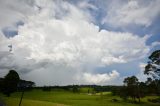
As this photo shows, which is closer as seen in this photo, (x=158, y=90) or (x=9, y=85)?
(x=158, y=90)

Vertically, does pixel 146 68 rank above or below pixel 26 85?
above

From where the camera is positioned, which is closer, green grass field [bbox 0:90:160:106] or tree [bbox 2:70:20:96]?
green grass field [bbox 0:90:160:106]

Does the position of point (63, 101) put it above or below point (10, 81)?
below

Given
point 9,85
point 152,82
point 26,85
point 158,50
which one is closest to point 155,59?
point 158,50

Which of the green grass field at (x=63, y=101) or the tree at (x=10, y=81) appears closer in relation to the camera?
the green grass field at (x=63, y=101)

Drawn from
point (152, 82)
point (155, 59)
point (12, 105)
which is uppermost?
point (155, 59)

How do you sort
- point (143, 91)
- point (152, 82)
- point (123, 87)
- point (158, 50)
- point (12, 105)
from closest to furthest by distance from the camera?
point (12, 105)
point (158, 50)
point (152, 82)
point (143, 91)
point (123, 87)

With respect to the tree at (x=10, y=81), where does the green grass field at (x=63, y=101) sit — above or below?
below

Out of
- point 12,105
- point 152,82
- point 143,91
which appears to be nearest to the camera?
point 12,105

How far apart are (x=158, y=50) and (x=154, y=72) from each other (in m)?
6.60

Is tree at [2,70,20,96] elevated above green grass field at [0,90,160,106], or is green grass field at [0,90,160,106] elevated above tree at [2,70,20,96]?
tree at [2,70,20,96]

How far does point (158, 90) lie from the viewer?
78562 mm

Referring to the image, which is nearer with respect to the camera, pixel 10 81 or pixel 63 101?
pixel 10 81

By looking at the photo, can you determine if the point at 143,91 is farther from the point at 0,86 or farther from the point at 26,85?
the point at 26,85
